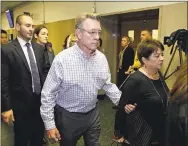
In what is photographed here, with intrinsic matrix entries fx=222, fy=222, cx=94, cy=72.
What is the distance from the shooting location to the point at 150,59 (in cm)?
Answer: 167

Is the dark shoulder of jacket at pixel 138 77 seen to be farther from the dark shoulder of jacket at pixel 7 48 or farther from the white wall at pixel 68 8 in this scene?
the white wall at pixel 68 8

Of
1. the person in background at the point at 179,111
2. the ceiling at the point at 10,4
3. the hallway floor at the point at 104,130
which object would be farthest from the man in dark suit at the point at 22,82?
the ceiling at the point at 10,4

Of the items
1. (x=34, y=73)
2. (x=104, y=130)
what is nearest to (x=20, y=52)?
(x=34, y=73)

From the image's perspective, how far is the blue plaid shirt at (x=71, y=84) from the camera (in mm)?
1419

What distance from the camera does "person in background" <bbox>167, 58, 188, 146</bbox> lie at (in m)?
0.82

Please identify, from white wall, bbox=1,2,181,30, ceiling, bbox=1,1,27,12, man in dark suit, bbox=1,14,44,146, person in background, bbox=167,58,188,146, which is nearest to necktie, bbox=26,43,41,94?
man in dark suit, bbox=1,14,44,146

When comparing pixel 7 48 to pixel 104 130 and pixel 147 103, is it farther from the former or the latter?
pixel 104 130

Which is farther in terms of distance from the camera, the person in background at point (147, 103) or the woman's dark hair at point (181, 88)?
the person in background at point (147, 103)

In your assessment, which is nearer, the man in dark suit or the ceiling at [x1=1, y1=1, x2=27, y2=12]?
the man in dark suit

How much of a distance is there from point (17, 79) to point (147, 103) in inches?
42.1

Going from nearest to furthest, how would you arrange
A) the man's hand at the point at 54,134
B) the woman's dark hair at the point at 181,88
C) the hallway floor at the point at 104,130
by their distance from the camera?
the woman's dark hair at the point at 181,88
the man's hand at the point at 54,134
the hallway floor at the point at 104,130

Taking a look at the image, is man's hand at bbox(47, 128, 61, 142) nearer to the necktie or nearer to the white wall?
the necktie

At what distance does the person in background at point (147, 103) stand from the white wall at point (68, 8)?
224 centimetres

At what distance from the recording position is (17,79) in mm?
1859
